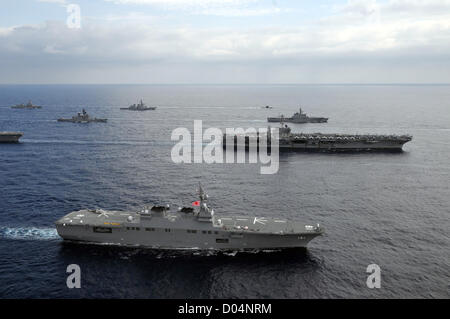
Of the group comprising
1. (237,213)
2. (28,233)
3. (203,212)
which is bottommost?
(28,233)

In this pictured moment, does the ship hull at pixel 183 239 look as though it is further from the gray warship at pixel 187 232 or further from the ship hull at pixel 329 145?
the ship hull at pixel 329 145

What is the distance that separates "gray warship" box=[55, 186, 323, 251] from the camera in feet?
167

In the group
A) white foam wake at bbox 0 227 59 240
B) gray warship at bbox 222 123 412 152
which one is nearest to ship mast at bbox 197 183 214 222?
white foam wake at bbox 0 227 59 240

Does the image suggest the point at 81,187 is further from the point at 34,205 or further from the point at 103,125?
the point at 103,125

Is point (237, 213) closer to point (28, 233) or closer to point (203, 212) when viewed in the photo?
point (203, 212)

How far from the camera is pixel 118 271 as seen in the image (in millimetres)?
45125

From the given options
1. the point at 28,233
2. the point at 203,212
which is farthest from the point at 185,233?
the point at 28,233

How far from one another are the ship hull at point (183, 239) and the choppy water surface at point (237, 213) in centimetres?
154

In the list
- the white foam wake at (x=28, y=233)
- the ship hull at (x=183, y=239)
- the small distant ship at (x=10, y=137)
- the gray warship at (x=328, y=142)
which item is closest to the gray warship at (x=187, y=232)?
the ship hull at (x=183, y=239)

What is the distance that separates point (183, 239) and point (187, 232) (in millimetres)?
1272

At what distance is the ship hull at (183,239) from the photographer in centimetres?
5094

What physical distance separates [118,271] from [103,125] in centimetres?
12999

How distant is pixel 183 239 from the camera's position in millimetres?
51594

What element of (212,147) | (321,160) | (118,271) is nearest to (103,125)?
(212,147)
